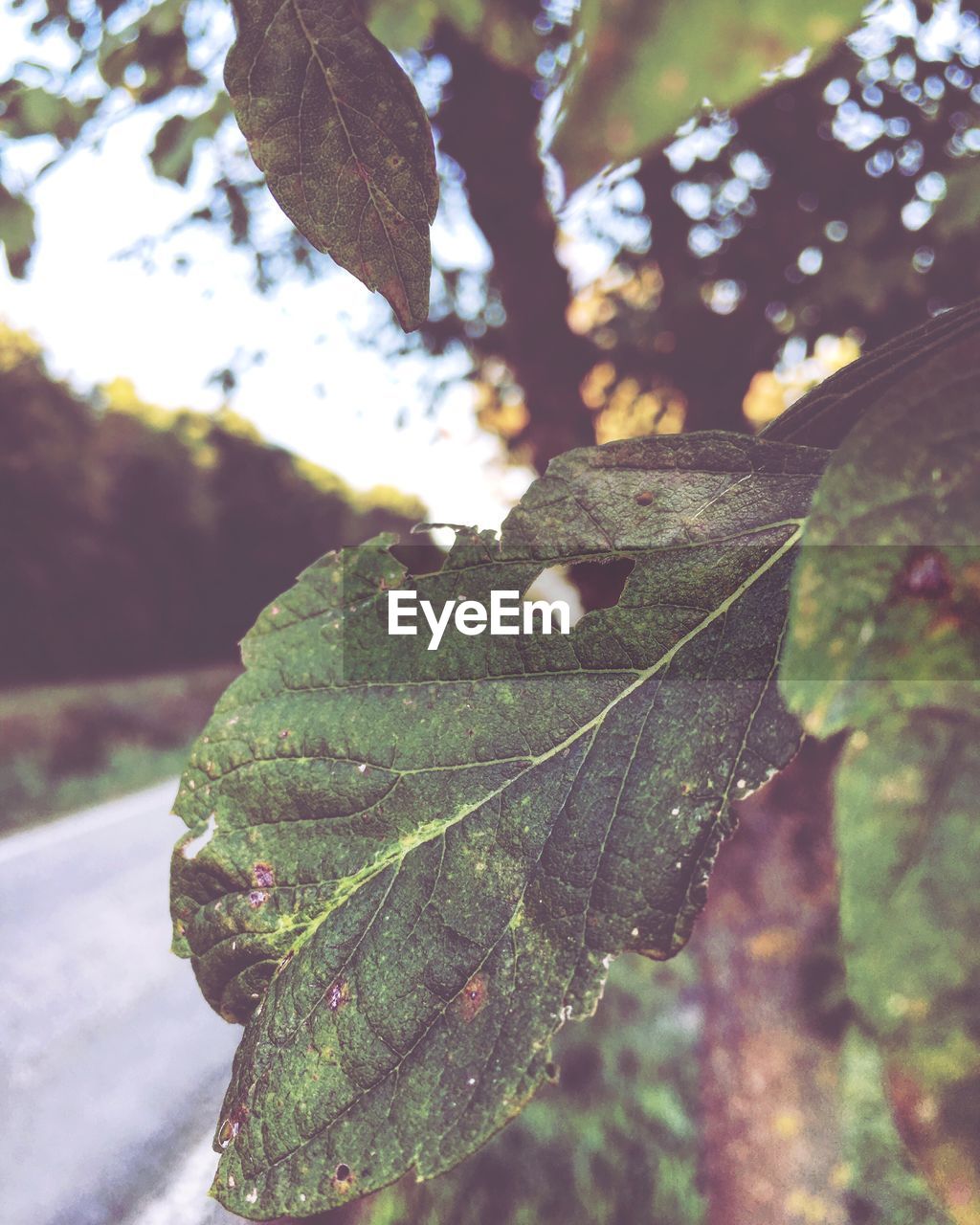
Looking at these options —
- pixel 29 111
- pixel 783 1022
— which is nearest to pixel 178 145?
pixel 29 111

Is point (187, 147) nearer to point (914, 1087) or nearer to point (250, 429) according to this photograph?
point (914, 1087)

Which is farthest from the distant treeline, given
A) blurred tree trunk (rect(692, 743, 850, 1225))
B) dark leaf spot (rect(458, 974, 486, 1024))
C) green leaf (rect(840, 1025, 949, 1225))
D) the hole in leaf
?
dark leaf spot (rect(458, 974, 486, 1024))

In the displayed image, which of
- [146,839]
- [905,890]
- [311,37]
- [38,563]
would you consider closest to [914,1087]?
[905,890]

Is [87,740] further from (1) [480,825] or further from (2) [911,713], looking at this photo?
(2) [911,713]

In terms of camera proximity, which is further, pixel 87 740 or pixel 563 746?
pixel 87 740

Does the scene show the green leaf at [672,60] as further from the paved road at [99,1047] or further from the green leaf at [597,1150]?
the green leaf at [597,1150]

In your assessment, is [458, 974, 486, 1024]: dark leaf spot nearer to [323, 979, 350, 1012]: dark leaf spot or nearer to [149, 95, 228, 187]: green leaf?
[323, 979, 350, 1012]: dark leaf spot
